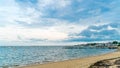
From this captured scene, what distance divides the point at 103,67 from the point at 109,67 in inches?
18.5

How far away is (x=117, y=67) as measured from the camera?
15961mm

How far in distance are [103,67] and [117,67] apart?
108 centimetres

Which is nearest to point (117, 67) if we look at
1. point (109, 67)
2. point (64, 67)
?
point (109, 67)

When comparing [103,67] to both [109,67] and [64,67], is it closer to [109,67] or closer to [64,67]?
[109,67]

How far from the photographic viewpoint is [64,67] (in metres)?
22.9

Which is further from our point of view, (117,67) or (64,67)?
(64,67)

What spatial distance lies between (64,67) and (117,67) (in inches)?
317

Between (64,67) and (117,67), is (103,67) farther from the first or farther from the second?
(64,67)

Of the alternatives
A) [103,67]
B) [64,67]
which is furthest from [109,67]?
[64,67]

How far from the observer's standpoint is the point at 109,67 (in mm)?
15703

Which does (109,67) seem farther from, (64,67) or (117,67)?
(64,67)

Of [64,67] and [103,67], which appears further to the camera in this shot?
[64,67]
